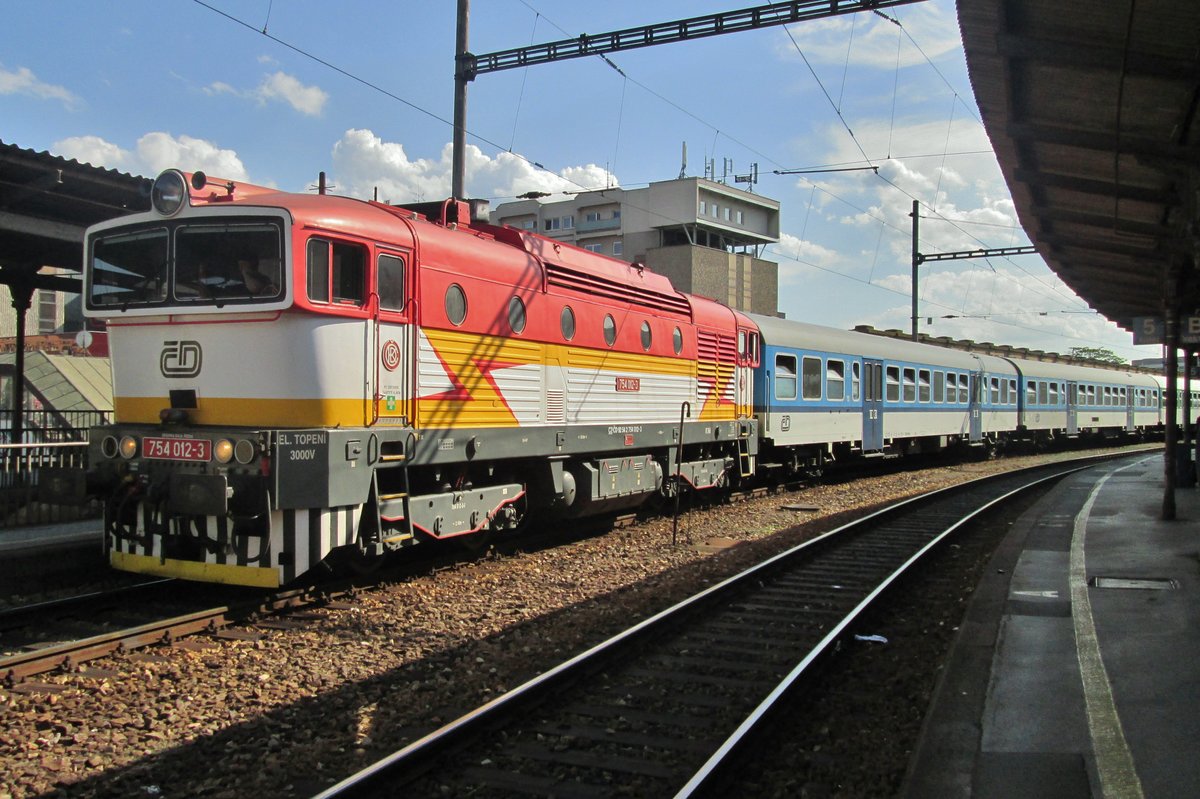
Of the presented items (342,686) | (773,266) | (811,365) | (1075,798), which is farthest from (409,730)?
(773,266)

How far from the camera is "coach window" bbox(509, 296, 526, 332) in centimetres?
1026

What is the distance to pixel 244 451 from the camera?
7.52m

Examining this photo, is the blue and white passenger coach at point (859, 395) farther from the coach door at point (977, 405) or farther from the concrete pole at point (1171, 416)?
the concrete pole at point (1171, 416)

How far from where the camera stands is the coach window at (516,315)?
10.3 m

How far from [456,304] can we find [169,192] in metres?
2.78

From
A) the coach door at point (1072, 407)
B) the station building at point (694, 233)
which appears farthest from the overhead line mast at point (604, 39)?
the station building at point (694, 233)

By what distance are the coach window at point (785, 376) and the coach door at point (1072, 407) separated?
2297cm

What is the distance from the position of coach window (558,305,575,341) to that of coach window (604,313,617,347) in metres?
0.83

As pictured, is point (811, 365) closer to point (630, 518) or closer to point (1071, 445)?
point (630, 518)

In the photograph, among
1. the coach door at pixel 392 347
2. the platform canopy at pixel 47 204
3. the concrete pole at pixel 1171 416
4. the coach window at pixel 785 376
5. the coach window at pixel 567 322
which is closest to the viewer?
the coach door at pixel 392 347

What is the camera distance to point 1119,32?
22.5ft

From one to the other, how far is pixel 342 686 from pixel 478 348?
422cm

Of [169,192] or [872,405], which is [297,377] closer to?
[169,192]

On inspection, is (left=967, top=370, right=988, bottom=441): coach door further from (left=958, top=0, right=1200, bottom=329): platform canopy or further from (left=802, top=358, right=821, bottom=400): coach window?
(left=958, top=0, right=1200, bottom=329): platform canopy
